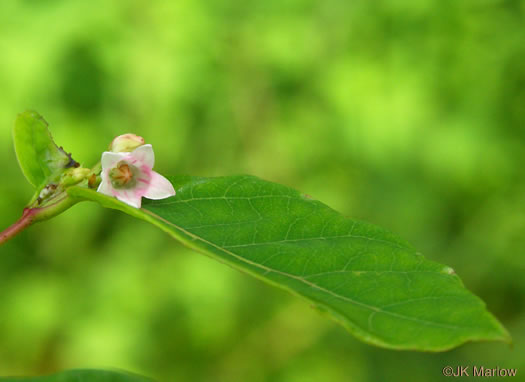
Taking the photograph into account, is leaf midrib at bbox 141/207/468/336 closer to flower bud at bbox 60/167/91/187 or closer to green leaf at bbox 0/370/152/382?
flower bud at bbox 60/167/91/187

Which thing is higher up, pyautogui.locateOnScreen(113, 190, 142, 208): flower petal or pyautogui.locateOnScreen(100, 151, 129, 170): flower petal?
pyautogui.locateOnScreen(100, 151, 129, 170): flower petal

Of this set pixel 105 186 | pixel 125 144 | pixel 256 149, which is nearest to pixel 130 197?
pixel 105 186

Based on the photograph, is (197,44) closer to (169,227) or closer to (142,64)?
(142,64)

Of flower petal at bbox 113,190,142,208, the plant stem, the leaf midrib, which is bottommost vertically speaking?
the leaf midrib

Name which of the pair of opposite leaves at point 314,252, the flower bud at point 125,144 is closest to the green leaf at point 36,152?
the pair of opposite leaves at point 314,252

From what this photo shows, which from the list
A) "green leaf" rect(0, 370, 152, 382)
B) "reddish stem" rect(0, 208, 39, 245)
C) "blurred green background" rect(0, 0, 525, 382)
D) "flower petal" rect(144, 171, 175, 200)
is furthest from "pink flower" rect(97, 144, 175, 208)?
"blurred green background" rect(0, 0, 525, 382)

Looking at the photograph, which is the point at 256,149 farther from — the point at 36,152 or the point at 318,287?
the point at 318,287

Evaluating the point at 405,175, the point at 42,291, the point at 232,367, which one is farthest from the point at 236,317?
the point at 405,175
